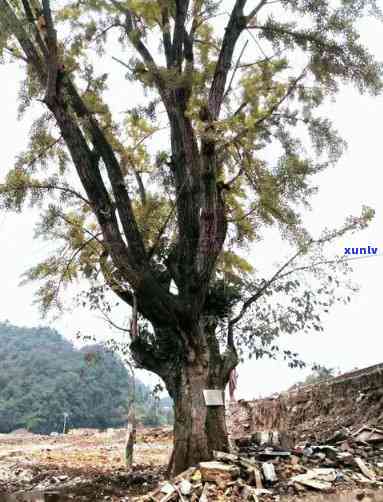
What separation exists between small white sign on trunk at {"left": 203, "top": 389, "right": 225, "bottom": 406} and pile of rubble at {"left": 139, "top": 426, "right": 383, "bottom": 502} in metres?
0.64

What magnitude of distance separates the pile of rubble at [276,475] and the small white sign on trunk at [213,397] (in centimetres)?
64

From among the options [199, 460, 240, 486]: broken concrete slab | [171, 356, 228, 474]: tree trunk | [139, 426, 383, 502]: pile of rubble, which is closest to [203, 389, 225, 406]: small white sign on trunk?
[171, 356, 228, 474]: tree trunk

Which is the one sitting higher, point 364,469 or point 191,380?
point 191,380

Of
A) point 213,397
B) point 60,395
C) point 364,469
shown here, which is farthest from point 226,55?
point 60,395

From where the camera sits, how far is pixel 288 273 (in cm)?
729

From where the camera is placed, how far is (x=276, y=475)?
17.5 ft

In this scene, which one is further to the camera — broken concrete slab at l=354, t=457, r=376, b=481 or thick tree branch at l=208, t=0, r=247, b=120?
thick tree branch at l=208, t=0, r=247, b=120

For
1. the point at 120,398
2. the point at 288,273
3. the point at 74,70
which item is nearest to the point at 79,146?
the point at 74,70

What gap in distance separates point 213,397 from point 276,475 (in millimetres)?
1250

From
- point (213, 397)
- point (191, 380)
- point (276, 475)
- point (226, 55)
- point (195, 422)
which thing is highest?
point (226, 55)

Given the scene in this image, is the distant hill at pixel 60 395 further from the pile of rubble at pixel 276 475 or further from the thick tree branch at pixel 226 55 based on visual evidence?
the thick tree branch at pixel 226 55

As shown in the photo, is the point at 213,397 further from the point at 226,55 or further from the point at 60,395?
the point at 60,395

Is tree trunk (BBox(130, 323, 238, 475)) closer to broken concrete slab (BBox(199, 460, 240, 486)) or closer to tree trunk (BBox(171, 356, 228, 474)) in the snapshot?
tree trunk (BBox(171, 356, 228, 474))

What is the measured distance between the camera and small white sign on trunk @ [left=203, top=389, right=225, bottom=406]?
6191 mm
